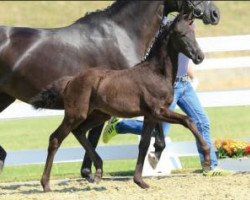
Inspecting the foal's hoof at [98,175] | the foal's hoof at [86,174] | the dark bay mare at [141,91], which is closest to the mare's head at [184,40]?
the dark bay mare at [141,91]

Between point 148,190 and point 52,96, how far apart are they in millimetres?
1472

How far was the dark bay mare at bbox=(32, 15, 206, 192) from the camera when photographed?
723 cm

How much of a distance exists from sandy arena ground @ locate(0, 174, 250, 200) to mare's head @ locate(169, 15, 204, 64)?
1261 millimetres

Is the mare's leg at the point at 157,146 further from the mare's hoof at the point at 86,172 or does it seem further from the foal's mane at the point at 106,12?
the foal's mane at the point at 106,12

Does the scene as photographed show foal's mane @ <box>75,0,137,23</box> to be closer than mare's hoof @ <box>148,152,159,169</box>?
Yes

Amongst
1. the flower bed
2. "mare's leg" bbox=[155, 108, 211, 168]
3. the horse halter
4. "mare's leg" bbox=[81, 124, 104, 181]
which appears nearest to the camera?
"mare's leg" bbox=[155, 108, 211, 168]

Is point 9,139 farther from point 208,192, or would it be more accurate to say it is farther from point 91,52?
point 208,192

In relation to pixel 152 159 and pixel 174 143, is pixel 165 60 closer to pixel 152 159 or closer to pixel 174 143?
pixel 152 159

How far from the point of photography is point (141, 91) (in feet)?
23.9

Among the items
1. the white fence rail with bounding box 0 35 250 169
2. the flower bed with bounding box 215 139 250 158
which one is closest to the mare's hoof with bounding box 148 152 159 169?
the white fence rail with bounding box 0 35 250 169

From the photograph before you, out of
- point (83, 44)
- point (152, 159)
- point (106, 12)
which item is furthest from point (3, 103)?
point (152, 159)

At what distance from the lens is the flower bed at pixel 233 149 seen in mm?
9133

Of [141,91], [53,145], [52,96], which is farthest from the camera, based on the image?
[52,96]

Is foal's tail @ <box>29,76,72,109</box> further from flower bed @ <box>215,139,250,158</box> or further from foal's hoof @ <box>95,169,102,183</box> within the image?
flower bed @ <box>215,139,250,158</box>
